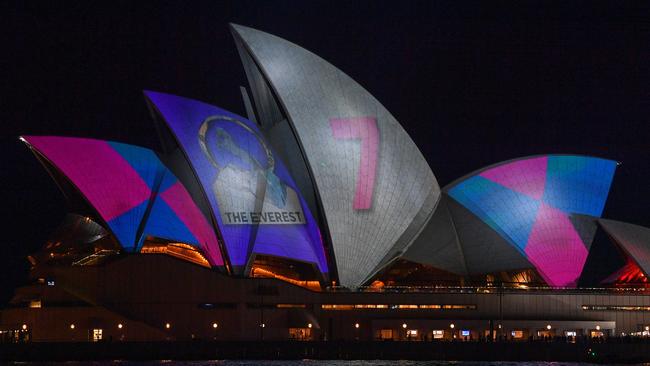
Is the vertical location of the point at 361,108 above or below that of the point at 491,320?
above

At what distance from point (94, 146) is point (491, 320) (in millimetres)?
26229

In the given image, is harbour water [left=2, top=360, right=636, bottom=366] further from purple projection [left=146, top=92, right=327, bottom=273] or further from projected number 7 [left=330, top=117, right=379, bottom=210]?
projected number 7 [left=330, top=117, right=379, bottom=210]

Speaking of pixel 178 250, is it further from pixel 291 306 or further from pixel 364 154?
pixel 364 154

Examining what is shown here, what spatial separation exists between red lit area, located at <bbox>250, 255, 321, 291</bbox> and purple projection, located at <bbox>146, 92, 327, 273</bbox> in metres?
1.56

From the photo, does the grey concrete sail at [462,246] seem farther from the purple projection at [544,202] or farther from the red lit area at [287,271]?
the red lit area at [287,271]

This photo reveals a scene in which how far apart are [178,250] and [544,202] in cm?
2279

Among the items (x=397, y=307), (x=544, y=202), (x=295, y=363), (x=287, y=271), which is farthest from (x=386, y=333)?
(x=295, y=363)

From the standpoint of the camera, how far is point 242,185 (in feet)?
230

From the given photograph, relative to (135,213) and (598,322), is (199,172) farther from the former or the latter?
(598,322)

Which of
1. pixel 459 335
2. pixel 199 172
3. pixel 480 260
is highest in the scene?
pixel 199 172

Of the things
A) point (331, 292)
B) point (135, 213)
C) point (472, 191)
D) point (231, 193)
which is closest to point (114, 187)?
point (135, 213)

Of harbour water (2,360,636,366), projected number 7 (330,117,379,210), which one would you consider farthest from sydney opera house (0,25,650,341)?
harbour water (2,360,636,366)

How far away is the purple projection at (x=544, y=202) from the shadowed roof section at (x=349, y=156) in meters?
3.77

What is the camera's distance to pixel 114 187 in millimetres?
68875
